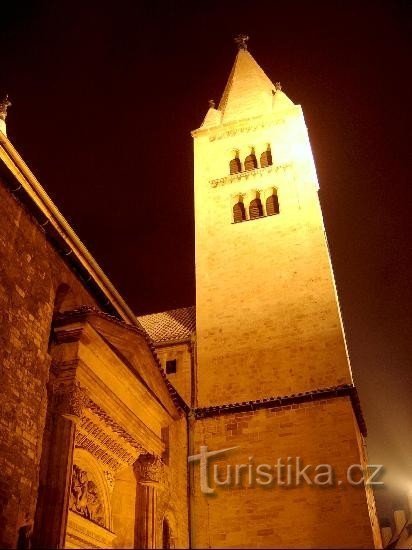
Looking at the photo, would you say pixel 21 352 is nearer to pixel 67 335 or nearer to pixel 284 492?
pixel 67 335

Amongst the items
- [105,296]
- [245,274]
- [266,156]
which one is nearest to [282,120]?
[266,156]

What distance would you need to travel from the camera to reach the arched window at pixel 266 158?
22.1 metres

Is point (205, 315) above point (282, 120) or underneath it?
underneath

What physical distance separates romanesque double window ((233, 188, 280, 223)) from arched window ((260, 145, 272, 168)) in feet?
5.55

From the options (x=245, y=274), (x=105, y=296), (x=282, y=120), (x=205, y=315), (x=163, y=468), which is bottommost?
(x=163, y=468)

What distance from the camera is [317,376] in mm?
15734

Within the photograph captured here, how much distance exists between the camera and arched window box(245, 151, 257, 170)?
22.2m

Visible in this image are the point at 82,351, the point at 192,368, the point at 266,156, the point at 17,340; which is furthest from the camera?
the point at 266,156

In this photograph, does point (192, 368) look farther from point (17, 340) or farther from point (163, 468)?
point (17, 340)

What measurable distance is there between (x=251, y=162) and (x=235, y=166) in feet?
2.15

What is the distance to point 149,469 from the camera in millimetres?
12797

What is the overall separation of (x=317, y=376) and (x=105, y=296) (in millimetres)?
6204

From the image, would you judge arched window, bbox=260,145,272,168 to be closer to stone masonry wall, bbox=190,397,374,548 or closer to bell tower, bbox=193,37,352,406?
bell tower, bbox=193,37,352,406

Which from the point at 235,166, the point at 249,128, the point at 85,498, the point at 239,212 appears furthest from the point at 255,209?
the point at 85,498
